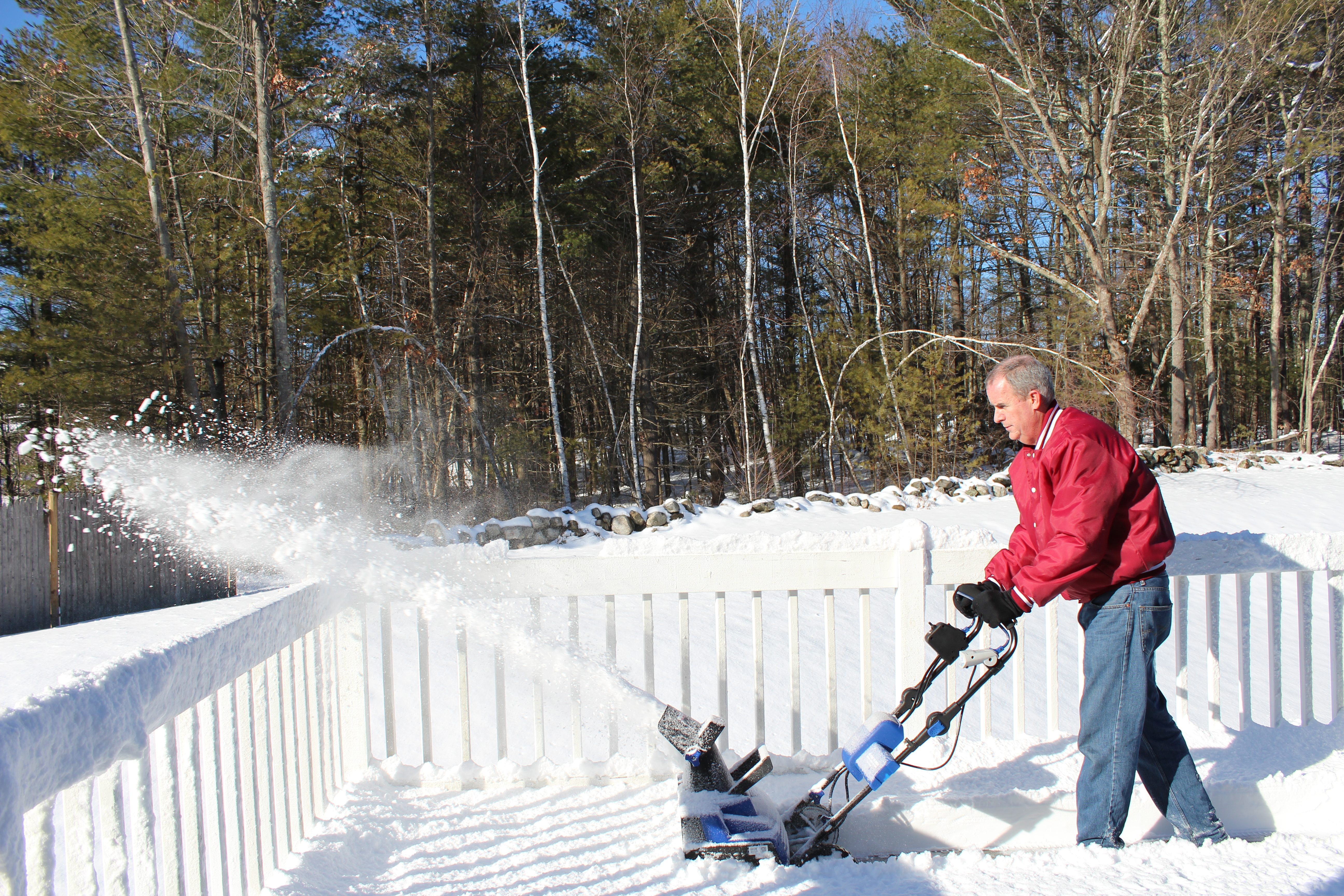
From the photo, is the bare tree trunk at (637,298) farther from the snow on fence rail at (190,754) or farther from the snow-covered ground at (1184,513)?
the snow on fence rail at (190,754)

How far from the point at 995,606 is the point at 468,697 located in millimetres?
2218

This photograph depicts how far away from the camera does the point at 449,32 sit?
14281mm

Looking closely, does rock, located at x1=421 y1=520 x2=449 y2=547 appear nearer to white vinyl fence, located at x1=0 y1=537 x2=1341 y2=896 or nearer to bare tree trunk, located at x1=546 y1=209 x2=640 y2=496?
white vinyl fence, located at x1=0 y1=537 x2=1341 y2=896

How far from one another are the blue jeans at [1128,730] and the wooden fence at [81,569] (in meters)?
11.6

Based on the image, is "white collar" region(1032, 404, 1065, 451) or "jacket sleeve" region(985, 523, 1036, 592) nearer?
"white collar" region(1032, 404, 1065, 451)

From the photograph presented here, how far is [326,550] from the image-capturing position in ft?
10.9

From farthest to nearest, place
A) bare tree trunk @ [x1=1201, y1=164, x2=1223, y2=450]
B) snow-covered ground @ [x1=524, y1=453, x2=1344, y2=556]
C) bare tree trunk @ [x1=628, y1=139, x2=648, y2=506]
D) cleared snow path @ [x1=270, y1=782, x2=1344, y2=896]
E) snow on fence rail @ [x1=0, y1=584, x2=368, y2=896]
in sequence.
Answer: bare tree trunk @ [x1=1201, y1=164, x2=1223, y2=450] → bare tree trunk @ [x1=628, y1=139, x2=648, y2=506] → snow-covered ground @ [x1=524, y1=453, x2=1344, y2=556] → cleared snow path @ [x1=270, y1=782, x2=1344, y2=896] → snow on fence rail @ [x1=0, y1=584, x2=368, y2=896]

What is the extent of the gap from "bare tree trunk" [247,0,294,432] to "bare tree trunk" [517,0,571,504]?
4211 mm

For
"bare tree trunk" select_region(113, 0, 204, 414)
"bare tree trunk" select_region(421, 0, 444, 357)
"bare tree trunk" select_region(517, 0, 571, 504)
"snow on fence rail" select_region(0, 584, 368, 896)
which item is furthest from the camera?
"bare tree trunk" select_region(421, 0, 444, 357)

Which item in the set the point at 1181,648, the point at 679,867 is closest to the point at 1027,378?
the point at 1181,648

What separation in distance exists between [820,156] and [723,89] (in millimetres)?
3660

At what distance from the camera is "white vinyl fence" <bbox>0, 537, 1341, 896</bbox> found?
1471mm

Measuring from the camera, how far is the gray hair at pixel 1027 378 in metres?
2.52

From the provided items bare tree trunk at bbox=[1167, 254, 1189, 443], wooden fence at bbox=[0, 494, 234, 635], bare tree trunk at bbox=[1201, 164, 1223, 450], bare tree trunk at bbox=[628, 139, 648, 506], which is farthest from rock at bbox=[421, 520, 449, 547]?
bare tree trunk at bbox=[1201, 164, 1223, 450]
